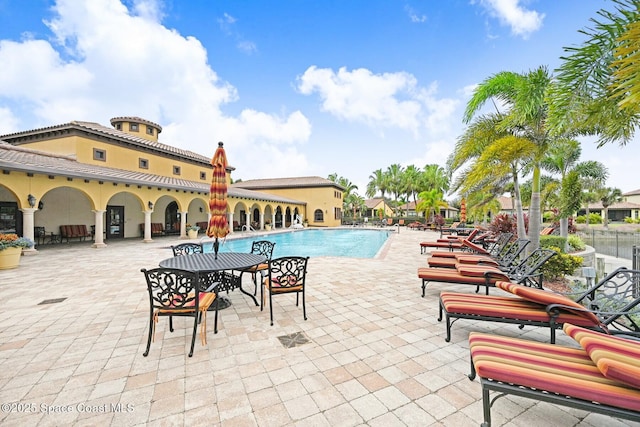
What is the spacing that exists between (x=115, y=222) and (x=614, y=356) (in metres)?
21.3

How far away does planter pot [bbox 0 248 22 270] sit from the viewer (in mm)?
7445

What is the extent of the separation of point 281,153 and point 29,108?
24740 mm

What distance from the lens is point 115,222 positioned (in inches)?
656

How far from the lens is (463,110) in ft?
27.3

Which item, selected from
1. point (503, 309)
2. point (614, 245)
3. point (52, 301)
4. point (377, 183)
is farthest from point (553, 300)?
point (377, 183)

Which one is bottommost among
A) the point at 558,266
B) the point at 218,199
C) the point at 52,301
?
the point at 52,301

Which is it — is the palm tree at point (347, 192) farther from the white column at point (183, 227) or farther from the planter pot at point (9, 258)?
the planter pot at point (9, 258)

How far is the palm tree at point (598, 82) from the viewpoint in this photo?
3.54 m

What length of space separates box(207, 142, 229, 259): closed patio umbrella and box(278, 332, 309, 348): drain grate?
245 centimetres

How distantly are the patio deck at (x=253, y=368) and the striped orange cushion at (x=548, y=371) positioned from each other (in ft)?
1.61

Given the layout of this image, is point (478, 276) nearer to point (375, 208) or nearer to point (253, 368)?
point (253, 368)

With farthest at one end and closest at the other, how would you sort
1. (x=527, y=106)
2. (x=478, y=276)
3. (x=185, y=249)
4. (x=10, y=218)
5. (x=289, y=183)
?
1. (x=289, y=183)
2. (x=10, y=218)
3. (x=527, y=106)
4. (x=185, y=249)
5. (x=478, y=276)

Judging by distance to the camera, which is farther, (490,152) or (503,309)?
(490,152)

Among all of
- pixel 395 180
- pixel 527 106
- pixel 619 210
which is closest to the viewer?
pixel 527 106
